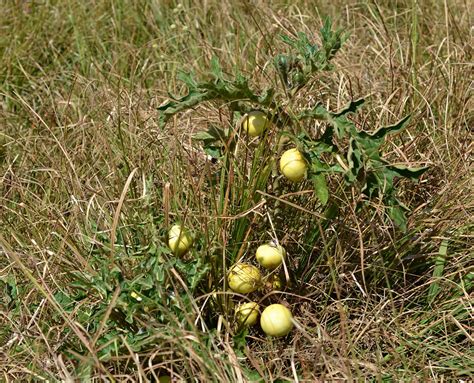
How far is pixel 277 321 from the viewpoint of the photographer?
1.99m

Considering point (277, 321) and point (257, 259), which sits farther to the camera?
point (257, 259)

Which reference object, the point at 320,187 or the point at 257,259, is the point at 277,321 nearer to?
the point at 257,259

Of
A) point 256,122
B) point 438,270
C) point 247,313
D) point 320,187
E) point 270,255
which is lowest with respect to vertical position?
point 438,270

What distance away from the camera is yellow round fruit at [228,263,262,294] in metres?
2.08

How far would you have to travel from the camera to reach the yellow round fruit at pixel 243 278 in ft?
6.82

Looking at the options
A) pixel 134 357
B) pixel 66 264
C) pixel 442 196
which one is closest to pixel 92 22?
pixel 66 264

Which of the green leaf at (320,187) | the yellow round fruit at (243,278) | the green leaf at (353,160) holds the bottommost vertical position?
the yellow round fruit at (243,278)

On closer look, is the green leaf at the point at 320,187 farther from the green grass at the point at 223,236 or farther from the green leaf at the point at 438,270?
the green leaf at the point at 438,270

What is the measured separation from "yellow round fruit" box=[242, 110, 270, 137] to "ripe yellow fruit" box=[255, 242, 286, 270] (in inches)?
11.7

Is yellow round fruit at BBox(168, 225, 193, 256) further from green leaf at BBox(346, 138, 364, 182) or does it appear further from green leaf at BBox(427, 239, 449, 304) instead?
green leaf at BBox(427, 239, 449, 304)

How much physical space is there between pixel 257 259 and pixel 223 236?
12 cm

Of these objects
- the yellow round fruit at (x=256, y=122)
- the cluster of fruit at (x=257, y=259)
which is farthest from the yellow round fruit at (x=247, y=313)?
the yellow round fruit at (x=256, y=122)

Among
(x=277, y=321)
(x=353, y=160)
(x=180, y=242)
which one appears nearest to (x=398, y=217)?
(x=353, y=160)

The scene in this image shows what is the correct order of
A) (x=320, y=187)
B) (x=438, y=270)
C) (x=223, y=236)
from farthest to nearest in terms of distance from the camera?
(x=438, y=270) → (x=223, y=236) → (x=320, y=187)
